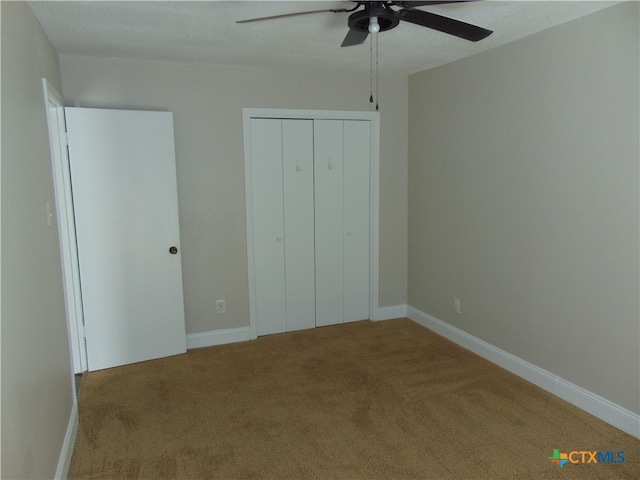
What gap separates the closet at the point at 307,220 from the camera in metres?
3.94

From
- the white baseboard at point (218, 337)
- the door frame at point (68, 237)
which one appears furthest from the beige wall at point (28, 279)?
the white baseboard at point (218, 337)

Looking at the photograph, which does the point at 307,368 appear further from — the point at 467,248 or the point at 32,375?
the point at 32,375

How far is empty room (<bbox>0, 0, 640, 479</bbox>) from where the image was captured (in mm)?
2271

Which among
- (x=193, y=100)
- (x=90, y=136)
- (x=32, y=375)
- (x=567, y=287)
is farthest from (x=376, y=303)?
(x=32, y=375)

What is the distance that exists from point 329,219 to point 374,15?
2.32 meters

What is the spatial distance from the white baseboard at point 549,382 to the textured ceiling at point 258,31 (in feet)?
7.24

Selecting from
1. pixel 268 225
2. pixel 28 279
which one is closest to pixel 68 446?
pixel 28 279

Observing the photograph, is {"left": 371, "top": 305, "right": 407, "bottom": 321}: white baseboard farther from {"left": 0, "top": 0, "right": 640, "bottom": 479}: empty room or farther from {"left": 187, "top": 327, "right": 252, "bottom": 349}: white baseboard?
{"left": 187, "top": 327, "right": 252, "bottom": 349}: white baseboard

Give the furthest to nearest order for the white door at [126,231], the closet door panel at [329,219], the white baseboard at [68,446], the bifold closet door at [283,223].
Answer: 1. the closet door panel at [329,219]
2. the bifold closet door at [283,223]
3. the white door at [126,231]
4. the white baseboard at [68,446]

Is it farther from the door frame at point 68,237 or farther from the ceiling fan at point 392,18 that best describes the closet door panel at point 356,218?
the door frame at point 68,237

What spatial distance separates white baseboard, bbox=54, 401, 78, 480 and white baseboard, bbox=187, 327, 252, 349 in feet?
3.83

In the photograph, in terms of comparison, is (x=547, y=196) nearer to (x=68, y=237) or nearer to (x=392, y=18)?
(x=392, y=18)

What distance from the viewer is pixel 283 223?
405 centimetres

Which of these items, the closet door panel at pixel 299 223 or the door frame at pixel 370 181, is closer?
the door frame at pixel 370 181
